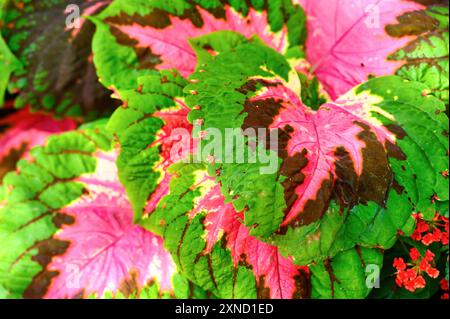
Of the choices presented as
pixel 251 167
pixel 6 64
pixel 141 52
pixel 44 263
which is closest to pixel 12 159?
pixel 6 64

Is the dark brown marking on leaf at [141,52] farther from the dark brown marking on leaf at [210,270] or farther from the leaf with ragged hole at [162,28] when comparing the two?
the dark brown marking on leaf at [210,270]

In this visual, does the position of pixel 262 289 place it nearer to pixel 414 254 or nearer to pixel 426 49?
pixel 414 254

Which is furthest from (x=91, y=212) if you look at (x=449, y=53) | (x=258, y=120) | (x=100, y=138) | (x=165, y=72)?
(x=449, y=53)

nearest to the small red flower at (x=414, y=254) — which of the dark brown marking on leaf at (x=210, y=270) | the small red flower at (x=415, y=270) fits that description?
the small red flower at (x=415, y=270)

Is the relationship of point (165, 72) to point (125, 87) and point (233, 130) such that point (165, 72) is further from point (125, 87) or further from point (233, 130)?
point (233, 130)

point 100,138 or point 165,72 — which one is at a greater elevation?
point 165,72
